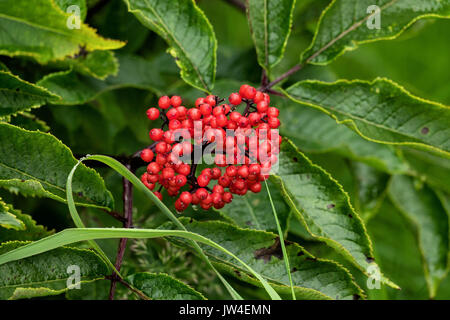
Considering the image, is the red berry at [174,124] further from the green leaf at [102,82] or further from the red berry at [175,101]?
the green leaf at [102,82]

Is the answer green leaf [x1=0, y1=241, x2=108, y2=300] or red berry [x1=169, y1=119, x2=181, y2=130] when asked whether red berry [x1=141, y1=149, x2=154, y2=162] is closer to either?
red berry [x1=169, y1=119, x2=181, y2=130]

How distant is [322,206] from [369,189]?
55 cm

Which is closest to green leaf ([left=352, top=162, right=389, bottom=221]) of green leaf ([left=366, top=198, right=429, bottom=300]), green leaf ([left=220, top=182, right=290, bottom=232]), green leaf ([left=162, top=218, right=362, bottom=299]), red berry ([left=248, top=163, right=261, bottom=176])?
green leaf ([left=220, top=182, right=290, bottom=232])

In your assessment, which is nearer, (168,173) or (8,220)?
(8,220)

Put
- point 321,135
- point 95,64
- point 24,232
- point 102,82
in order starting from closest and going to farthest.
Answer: point 24,232 → point 95,64 → point 102,82 → point 321,135

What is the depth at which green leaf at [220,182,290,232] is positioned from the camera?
3.56ft

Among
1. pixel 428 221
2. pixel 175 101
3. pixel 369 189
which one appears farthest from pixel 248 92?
pixel 428 221

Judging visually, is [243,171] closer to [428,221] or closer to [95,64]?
[95,64]

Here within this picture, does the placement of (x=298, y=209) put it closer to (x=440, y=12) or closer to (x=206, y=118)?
(x=206, y=118)

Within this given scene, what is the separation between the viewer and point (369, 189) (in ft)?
4.76

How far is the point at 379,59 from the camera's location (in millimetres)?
2797

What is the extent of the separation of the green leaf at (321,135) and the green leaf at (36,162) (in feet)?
2.12

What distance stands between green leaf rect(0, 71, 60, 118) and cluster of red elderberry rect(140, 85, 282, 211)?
0.23m
